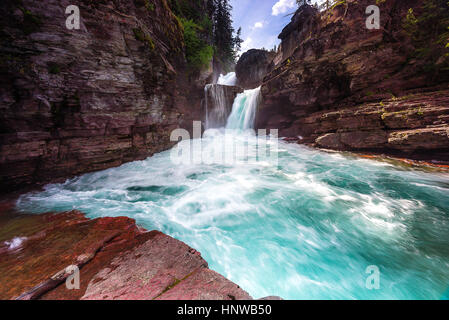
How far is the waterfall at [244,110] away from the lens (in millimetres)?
14301

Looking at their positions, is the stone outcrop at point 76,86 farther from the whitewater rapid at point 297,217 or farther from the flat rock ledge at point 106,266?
the flat rock ledge at point 106,266

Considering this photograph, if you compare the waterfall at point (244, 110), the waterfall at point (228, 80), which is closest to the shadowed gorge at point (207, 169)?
the waterfall at point (244, 110)

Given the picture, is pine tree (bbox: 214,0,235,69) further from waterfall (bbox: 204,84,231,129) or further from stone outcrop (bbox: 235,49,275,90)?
waterfall (bbox: 204,84,231,129)

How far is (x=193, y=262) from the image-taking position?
5.80 feet

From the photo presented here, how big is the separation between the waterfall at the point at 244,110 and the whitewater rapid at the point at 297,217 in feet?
28.9

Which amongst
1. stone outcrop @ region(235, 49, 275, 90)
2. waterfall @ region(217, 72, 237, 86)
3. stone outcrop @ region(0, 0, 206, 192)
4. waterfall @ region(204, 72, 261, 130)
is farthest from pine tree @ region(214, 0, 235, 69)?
stone outcrop @ region(0, 0, 206, 192)

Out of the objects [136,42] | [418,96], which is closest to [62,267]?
[136,42]

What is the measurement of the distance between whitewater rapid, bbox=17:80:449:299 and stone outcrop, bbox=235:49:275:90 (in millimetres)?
23279

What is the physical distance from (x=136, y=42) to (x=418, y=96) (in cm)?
1213

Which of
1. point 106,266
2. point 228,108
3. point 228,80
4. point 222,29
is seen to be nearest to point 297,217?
point 106,266

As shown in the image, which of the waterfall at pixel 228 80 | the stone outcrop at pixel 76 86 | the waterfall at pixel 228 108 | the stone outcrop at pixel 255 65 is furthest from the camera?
the waterfall at pixel 228 80

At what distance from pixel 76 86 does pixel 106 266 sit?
642 centimetres

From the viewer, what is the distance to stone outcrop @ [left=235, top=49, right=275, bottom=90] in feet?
83.1

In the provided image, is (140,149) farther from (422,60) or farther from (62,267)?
(422,60)
